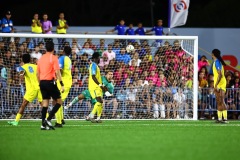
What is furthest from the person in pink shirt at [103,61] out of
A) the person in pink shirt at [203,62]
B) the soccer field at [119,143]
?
the soccer field at [119,143]

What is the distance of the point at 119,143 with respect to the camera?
41.6 feet

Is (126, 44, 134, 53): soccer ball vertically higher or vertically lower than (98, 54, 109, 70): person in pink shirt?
higher

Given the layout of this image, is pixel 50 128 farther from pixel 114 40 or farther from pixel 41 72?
pixel 114 40

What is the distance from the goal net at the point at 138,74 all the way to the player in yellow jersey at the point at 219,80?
76.6 inches

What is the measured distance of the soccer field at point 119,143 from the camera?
10.8 metres

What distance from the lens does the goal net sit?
869 inches

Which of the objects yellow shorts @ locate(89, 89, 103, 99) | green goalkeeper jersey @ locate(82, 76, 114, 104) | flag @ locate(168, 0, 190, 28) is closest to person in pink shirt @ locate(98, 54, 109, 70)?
green goalkeeper jersey @ locate(82, 76, 114, 104)

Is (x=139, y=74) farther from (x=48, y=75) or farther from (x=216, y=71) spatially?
(x=48, y=75)

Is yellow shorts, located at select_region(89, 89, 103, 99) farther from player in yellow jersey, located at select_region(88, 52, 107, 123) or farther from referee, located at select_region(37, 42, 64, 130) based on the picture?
referee, located at select_region(37, 42, 64, 130)

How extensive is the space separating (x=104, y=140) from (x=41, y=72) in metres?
3.28

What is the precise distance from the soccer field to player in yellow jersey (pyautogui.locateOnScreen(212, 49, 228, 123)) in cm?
295

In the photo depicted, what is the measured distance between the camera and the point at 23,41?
21.8 meters

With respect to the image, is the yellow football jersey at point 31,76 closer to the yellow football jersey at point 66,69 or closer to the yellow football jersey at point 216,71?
the yellow football jersey at point 66,69

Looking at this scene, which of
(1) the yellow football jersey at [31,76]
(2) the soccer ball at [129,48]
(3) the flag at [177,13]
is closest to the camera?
(1) the yellow football jersey at [31,76]
